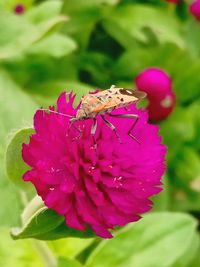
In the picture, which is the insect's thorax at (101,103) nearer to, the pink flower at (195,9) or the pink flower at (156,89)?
the pink flower at (156,89)

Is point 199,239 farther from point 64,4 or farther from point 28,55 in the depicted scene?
point 64,4

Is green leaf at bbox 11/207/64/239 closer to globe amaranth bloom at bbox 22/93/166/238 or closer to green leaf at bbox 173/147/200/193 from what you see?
globe amaranth bloom at bbox 22/93/166/238

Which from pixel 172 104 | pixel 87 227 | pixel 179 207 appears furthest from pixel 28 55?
pixel 87 227

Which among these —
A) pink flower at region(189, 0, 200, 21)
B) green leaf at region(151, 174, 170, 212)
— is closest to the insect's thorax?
green leaf at region(151, 174, 170, 212)

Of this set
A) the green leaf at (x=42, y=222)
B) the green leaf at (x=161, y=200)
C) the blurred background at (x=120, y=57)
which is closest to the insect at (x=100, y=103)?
the green leaf at (x=42, y=222)

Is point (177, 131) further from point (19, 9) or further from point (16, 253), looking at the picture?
point (16, 253)

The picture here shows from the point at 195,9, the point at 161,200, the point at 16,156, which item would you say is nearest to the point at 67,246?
the point at 16,156
